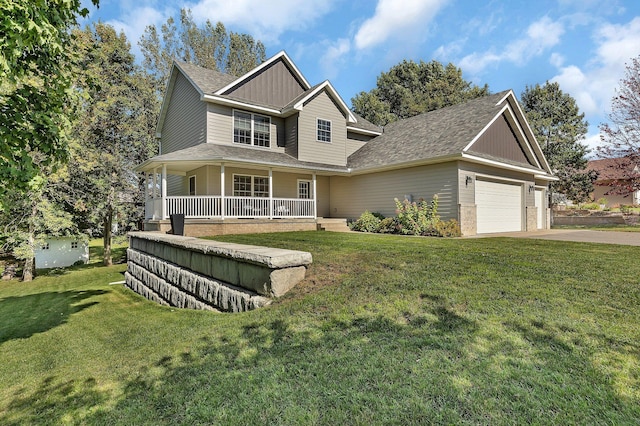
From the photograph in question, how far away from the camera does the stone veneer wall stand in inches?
182

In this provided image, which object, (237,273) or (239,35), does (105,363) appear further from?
(239,35)

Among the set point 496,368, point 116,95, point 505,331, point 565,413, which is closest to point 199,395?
point 496,368

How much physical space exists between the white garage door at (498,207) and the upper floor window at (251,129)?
974 cm

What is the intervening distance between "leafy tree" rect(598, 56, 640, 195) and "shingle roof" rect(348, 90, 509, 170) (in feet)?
33.5

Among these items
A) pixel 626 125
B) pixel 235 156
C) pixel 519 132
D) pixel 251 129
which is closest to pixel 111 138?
pixel 251 129

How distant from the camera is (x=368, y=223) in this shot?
45.9 ft

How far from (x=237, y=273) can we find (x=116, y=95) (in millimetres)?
15776

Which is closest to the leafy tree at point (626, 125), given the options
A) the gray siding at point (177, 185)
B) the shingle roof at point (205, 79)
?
the shingle roof at point (205, 79)

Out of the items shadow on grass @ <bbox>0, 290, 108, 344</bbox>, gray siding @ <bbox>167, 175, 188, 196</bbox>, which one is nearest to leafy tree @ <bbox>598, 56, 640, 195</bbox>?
gray siding @ <bbox>167, 175, 188, 196</bbox>

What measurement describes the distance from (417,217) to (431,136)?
4.28 m

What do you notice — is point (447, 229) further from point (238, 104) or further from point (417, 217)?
point (238, 104)

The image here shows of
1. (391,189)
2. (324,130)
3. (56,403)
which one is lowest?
(56,403)

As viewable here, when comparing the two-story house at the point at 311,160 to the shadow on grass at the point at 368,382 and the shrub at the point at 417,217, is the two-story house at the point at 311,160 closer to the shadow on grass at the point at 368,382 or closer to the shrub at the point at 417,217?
the shrub at the point at 417,217

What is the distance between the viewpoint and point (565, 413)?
201 cm
